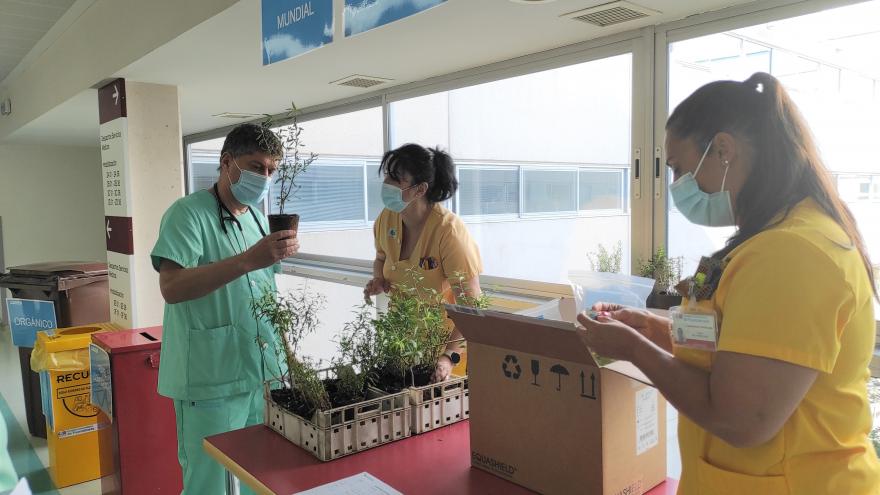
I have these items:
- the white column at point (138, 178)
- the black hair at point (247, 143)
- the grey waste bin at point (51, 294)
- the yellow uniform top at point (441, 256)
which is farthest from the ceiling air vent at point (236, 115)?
the black hair at point (247, 143)

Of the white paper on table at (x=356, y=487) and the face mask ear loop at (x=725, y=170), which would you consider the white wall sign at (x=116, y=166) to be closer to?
the white paper on table at (x=356, y=487)

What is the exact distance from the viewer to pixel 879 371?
226 cm

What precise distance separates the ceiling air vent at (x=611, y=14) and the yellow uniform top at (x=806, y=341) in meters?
1.73

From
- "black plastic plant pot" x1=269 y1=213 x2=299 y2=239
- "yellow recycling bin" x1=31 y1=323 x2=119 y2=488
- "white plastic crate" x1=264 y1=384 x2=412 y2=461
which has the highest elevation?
"black plastic plant pot" x1=269 y1=213 x2=299 y2=239

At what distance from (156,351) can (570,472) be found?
2.30 meters

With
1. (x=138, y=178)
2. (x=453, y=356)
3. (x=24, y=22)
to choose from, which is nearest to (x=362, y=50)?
(x=138, y=178)

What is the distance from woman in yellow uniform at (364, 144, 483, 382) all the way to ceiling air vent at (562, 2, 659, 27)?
845 mm

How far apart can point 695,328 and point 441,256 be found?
4.80 ft

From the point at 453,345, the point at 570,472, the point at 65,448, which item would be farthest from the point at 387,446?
the point at 65,448

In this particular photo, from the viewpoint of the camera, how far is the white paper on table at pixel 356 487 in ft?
4.34

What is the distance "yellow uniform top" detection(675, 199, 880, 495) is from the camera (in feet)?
2.96

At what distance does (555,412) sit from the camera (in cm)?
128

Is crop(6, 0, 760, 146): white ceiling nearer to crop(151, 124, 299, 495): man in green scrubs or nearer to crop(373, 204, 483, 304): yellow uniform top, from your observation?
crop(151, 124, 299, 495): man in green scrubs

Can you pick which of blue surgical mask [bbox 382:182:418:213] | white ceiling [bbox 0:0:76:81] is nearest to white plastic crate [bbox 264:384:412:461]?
blue surgical mask [bbox 382:182:418:213]
